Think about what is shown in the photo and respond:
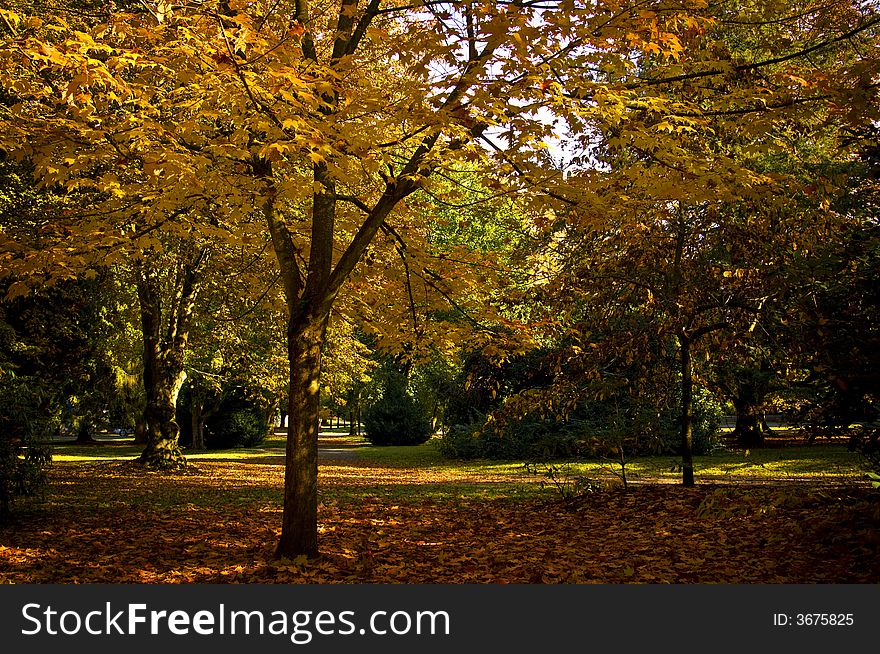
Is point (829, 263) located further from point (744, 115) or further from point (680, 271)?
point (680, 271)

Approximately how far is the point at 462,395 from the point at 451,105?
638 inches

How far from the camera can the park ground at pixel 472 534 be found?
6.14 metres

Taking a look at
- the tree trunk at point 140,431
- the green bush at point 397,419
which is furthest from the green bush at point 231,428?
the green bush at point 397,419

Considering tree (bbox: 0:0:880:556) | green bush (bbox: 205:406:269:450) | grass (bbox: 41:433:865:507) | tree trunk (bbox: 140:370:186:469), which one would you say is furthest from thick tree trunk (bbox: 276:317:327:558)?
green bush (bbox: 205:406:269:450)

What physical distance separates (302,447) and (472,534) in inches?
99.0

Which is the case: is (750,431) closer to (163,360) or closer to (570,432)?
(570,432)

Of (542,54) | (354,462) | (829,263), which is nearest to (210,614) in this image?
(542,54)

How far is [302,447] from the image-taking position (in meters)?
6.92

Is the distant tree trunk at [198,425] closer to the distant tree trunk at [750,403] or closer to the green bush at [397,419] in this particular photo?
the green bush at [397,419]

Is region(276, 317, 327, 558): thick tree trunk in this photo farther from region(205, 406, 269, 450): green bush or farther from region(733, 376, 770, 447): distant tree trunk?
region(205, 406, 269, 450): green bush

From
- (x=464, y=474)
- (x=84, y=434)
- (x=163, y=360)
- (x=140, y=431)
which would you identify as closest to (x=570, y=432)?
(x=464, y=474)

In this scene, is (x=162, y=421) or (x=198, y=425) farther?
(x=198, y=425)

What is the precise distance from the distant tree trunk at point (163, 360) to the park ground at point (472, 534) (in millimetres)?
4375

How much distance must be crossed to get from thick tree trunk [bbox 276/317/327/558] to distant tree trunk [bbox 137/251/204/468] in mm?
11316
